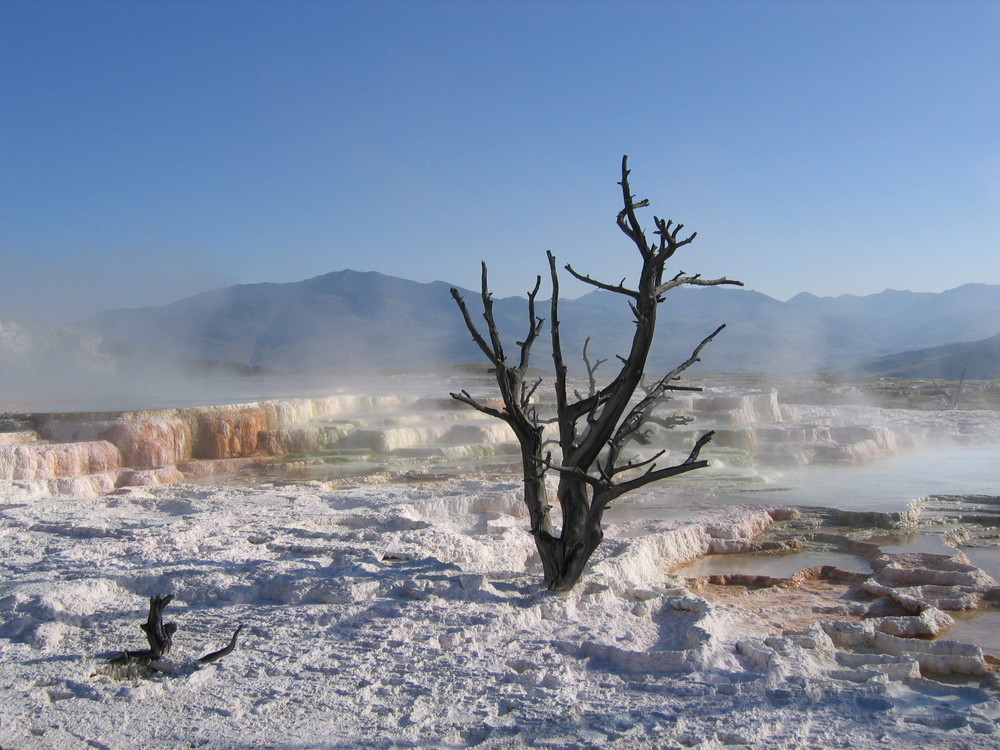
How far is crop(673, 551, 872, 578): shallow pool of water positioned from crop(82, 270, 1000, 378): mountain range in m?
78.0

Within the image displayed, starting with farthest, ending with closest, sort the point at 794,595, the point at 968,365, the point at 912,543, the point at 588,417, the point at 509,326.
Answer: the point at 509,326
the point at 968,365
the point at 912,543
the point at 794,595
the point at 588,417

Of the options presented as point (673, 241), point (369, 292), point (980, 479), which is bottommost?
point (980, 479)

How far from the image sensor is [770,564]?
263 inches

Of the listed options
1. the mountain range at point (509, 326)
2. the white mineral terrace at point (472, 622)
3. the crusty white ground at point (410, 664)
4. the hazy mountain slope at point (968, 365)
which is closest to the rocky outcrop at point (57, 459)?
the white mineral terrace at point (472, 622)

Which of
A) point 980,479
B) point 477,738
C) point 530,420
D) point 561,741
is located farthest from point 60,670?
point 980,479

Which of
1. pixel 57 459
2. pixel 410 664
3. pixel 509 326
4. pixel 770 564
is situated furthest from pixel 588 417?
pixel 509 326

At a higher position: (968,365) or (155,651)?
(968,365)

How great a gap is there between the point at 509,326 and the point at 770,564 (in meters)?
133

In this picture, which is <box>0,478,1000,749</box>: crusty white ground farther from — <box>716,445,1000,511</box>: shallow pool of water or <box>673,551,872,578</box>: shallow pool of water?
<box>716,445,1000,511</box>: shallow pool of water

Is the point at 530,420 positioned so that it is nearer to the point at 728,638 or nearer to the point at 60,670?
the point at 728,638

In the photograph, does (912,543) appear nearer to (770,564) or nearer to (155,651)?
(770,564)

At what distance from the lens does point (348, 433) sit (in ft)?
46.7

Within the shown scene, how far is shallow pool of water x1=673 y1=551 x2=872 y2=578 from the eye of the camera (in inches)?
250

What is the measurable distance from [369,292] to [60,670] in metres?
163
